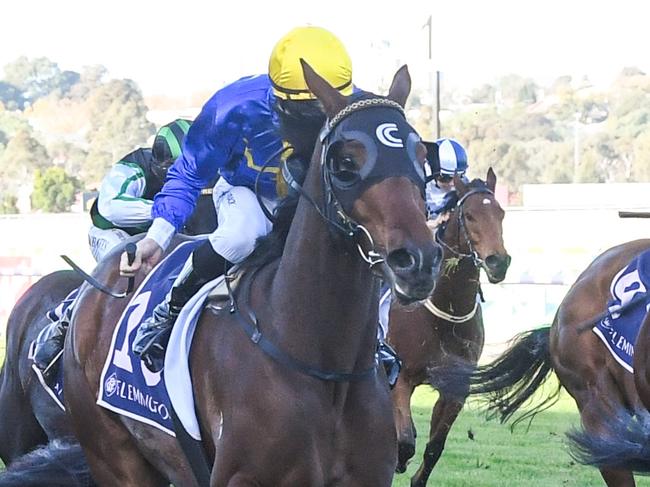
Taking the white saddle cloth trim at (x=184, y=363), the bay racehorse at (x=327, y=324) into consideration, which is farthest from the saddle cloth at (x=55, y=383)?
the bay racehorse at (x=327, y=324)

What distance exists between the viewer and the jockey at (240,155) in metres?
3.78

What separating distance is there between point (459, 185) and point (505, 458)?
1.81 m

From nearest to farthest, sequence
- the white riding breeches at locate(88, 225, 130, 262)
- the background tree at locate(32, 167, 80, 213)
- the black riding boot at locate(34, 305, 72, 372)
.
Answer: the black riding boot at locate(34, 305, 72, 372)
the white riding breeches at locate(88, 225, 130, 262)
the background tree at locate(32, 167, 80, 213)

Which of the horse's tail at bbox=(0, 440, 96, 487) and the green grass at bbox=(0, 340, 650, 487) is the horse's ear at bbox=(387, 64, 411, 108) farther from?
the green grass at bbox=(0, 340, 650, 487)

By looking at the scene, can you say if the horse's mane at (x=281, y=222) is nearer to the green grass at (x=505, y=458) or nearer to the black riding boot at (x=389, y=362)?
the black riding boot at (x=389, y=362)

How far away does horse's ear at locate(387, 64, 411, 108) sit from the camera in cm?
358

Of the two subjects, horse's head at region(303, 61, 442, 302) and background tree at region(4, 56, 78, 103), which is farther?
background tree at region(4, 56, 78, 103)

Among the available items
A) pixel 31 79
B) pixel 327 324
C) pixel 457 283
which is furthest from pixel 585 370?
pixel 31 79

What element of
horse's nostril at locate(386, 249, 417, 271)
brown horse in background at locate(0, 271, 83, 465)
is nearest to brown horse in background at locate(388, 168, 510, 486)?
brown horse in background at locate(0, 271, 83, 465)

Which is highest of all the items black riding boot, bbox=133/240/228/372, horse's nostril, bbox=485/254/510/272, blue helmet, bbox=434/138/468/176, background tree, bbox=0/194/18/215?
black riding boot, bbox=133/240/228/372

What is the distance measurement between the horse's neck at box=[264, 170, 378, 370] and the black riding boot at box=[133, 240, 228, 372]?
459 mm

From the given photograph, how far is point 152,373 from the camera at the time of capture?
4.29 metres

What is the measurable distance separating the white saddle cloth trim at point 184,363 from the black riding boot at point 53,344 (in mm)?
1385

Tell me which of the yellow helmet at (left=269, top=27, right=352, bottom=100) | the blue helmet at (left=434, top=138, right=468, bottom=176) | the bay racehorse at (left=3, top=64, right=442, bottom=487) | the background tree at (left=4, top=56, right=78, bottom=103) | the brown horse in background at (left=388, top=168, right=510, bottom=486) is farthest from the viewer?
the background tree at (left=4, top=56, right=78, bottom=103)
